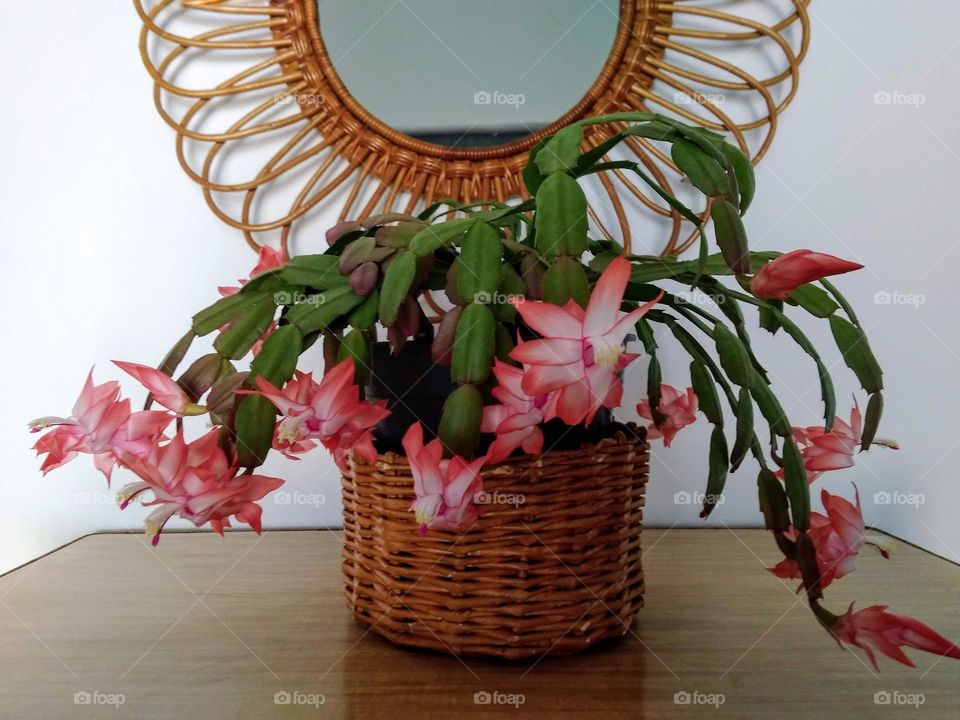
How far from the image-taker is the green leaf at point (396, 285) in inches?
21.5

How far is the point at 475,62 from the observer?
43.8 inches

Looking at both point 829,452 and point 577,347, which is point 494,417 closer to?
point 577,347

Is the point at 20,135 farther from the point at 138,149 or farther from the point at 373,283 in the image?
the point at 373,283

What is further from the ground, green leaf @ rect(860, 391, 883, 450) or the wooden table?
green leaf @ rect(860, 391, 883, 450)

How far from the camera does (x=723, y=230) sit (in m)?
0.51
